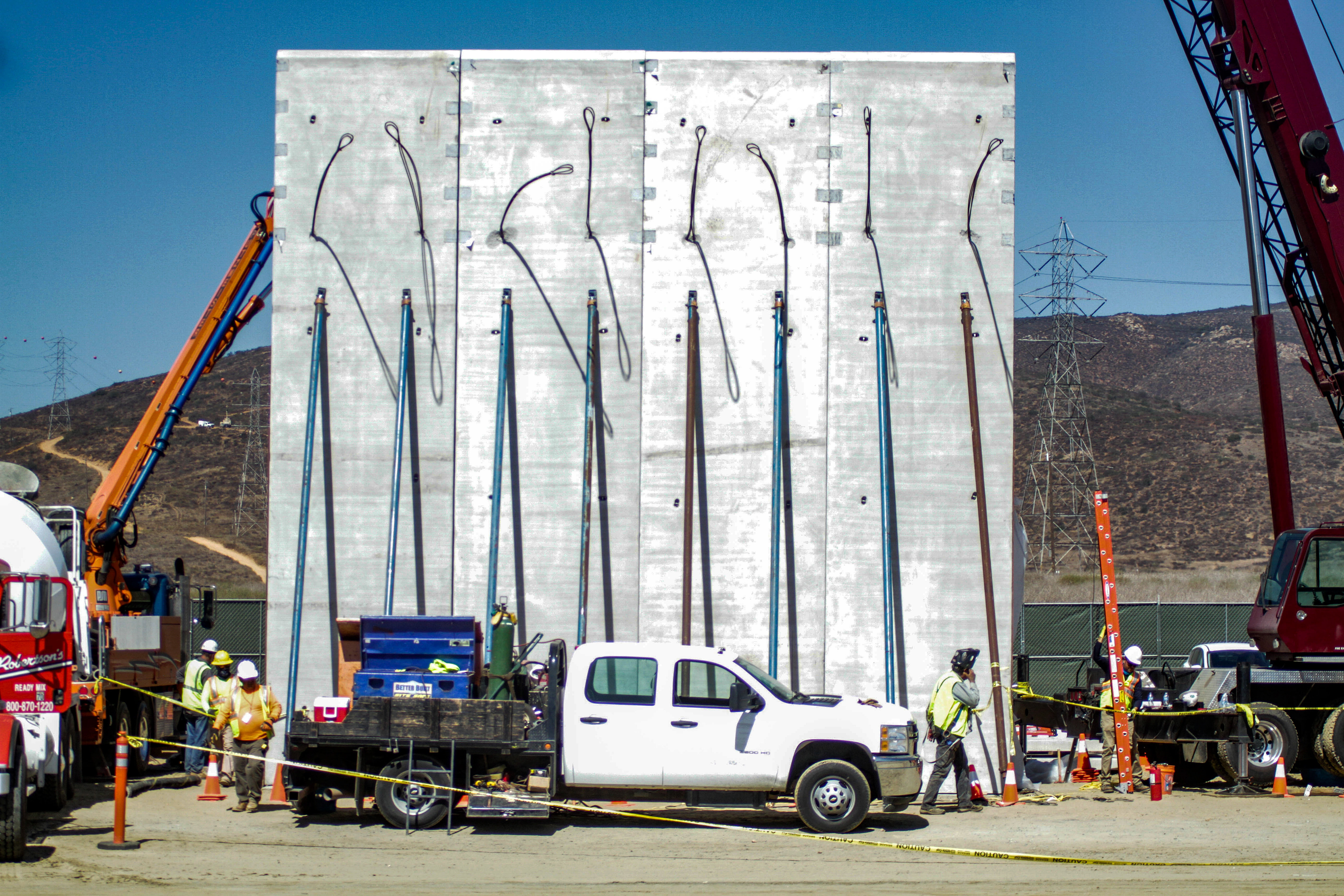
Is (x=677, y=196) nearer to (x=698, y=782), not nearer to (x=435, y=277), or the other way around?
(x=435, y=277)

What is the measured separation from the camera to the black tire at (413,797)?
500 inches

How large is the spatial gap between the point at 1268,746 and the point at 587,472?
9.20 metres

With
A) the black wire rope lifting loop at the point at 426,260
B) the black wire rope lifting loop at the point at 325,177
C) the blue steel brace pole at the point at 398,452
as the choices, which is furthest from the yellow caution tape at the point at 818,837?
the black wire rope lifting loop at the point at 325,177

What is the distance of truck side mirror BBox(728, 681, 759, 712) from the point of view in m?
12.6

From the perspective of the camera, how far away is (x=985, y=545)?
52.1 ft

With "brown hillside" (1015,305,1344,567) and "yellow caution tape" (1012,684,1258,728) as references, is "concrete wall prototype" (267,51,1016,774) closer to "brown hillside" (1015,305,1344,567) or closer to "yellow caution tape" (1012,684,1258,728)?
"yellow caution tape" (1012,684,1258,728)

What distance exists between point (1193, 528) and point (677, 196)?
6007 centimetres

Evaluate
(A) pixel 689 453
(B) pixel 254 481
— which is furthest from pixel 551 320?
(B) pixel 254 481

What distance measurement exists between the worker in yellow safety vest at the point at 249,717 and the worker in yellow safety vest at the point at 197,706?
2.17 m

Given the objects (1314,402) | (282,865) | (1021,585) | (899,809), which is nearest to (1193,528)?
(1314,402)

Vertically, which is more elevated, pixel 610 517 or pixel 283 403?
pixel 283 403

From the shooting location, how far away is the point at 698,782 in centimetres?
1265

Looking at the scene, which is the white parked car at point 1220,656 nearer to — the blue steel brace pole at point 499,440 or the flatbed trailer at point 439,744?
the blue steel brace pole at point 499,440

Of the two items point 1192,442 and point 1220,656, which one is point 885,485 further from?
point 1192,442
